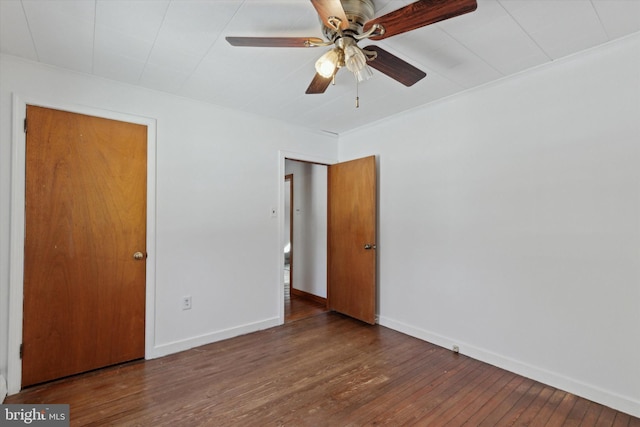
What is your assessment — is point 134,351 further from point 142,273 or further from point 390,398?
point 390,398

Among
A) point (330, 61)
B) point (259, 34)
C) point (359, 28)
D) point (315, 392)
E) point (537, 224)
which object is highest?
point (259, 34)

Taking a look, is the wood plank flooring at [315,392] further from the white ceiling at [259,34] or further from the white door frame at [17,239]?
the white ceiling at [259,34]

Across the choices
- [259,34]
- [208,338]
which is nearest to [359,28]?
[259,34]

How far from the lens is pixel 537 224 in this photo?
231 centimetres

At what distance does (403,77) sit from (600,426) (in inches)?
97.5

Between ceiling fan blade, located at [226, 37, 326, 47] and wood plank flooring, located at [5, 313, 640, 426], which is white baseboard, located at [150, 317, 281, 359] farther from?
ceiling fan blade, located at [226, 37, 326, 47]

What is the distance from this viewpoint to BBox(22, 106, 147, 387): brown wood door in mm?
2199

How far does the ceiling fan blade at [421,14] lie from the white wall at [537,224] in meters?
1.47

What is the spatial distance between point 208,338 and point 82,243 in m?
1.40

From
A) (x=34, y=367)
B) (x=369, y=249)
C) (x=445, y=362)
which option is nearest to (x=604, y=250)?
(x=445, y=362)

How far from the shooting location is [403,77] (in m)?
1.94

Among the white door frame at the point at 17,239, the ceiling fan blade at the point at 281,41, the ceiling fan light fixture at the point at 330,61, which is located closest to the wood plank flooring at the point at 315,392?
the white door frame at the point at 17,239

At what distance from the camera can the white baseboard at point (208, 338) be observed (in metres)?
2.68

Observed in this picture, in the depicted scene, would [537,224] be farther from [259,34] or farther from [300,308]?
[300,308]
